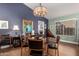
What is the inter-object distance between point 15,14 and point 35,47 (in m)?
0.75

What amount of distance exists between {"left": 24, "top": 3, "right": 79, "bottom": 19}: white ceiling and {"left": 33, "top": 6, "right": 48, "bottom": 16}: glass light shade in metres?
0.06

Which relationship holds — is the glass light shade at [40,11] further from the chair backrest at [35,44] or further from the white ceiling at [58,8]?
the chair backrest at [35,44]

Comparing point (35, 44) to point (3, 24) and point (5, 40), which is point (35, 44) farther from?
point (3, 24)

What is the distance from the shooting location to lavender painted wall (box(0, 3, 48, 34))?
2072 mm

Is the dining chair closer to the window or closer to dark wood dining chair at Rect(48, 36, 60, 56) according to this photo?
dark wood dining chair at Rect(48, 36, 60, 56)

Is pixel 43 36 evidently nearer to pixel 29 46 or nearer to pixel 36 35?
pixel 36 35

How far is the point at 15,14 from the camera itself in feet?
6.93

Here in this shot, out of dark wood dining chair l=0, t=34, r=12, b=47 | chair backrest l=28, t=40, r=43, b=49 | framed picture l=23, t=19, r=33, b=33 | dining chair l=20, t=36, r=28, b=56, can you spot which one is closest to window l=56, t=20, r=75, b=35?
chair backrest l=28, t=40, r=43, b=49

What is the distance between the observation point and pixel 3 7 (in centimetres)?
208

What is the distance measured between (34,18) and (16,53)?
0.75 meters

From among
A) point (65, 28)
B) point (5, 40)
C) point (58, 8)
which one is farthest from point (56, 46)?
point (5, 40)

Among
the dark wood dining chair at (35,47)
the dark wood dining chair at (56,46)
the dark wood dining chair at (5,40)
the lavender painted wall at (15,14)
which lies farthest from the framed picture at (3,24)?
the dark wood dining chair at (56,46)

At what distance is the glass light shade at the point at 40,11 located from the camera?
2.08m

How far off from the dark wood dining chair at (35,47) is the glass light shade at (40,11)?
1.73 ft
